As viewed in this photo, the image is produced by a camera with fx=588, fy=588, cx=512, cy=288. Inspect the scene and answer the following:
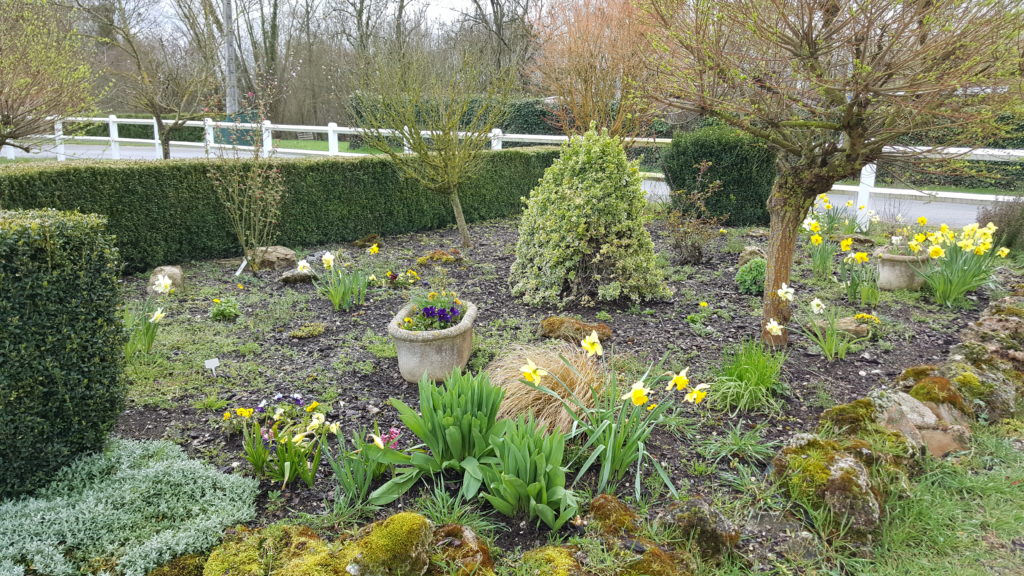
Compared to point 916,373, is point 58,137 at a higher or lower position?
higher

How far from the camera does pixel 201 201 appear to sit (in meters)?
6.42

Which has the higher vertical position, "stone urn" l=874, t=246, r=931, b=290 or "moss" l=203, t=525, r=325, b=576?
"stone urn" l=874, t=246, r=931, b=290

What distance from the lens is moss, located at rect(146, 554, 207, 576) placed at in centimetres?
203

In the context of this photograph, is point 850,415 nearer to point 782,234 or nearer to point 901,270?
point 782,234

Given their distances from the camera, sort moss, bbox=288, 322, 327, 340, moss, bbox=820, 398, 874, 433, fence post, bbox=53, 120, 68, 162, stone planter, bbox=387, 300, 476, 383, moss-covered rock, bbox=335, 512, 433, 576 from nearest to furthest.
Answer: moss-covered rock, bbox=335, 512, 433, 576
moss, bbox=820, 398, 874, 433
stone planter, bbox=387, 300, 476, 383
moss, bbox=288, 322, 327, 340
fence post, bbox=53, 120, 68, 162

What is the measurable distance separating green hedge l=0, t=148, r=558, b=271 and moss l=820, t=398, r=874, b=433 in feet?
19.8

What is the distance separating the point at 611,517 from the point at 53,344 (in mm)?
2332

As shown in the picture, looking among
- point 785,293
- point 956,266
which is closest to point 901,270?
point 956,266

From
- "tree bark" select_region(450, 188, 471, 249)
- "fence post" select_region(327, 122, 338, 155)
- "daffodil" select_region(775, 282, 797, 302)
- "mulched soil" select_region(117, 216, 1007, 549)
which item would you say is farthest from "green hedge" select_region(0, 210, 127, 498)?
"fence post" select_region(327, 122, 338, 155)

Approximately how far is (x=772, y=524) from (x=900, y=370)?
2016 millimetres

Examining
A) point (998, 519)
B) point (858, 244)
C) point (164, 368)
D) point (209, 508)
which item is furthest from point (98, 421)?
point (858, 244)

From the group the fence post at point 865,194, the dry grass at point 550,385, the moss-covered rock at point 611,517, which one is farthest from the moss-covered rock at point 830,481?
the fence post at point 865,194

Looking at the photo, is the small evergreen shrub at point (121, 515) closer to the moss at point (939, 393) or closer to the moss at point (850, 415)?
the moss at point (850, 415)

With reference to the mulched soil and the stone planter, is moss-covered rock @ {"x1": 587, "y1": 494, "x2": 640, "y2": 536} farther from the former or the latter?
the stone planter
